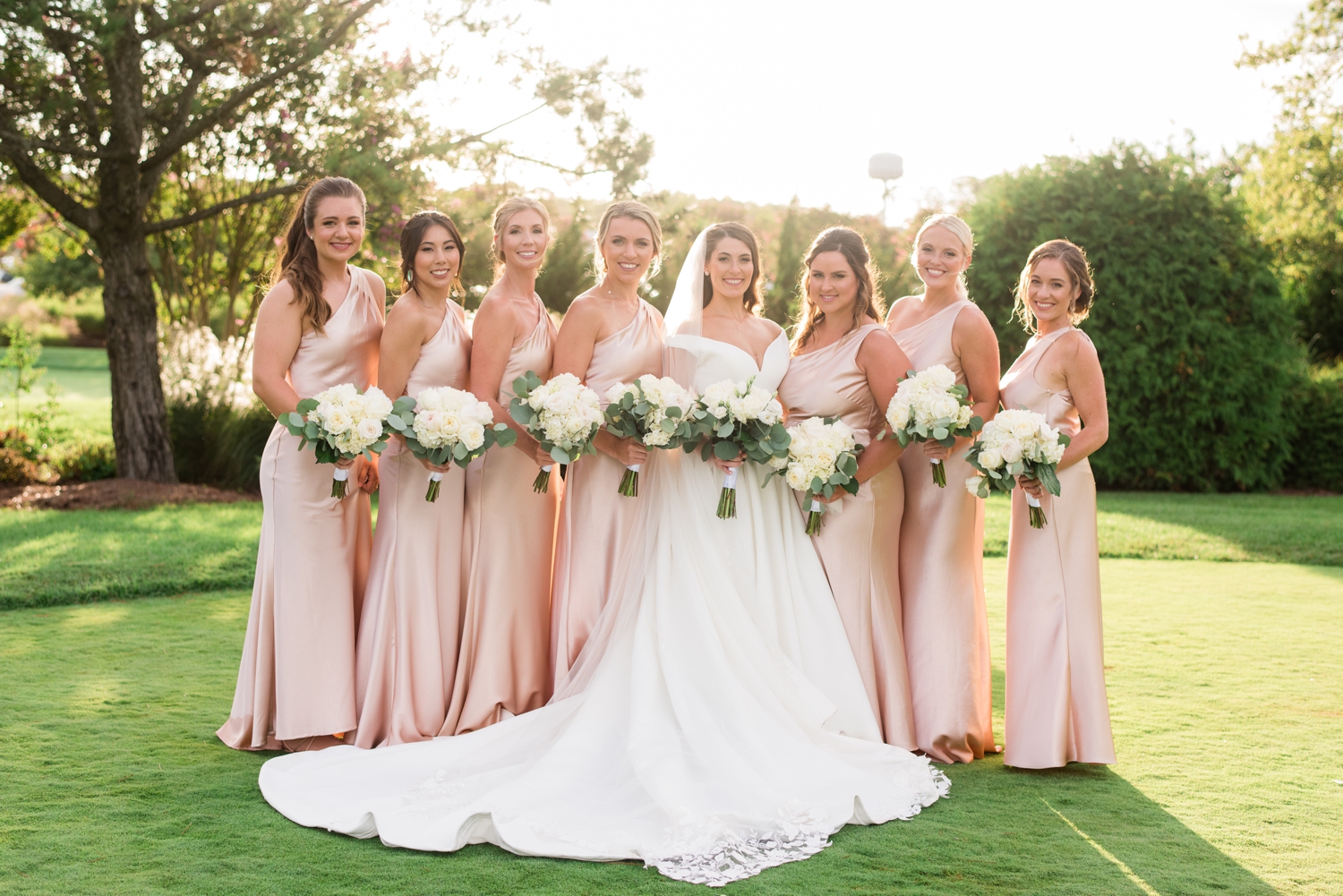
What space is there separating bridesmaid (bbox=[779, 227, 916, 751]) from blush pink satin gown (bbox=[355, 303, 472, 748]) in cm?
180

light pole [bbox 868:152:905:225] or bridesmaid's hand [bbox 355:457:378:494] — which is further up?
light pole [bbox 868:152:905:225]

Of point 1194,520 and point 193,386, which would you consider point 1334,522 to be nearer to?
point 1194,520

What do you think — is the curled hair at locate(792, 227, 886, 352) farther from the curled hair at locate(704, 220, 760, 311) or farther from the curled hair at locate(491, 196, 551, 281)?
the curled hair at locate(491, 196, 551, 281)

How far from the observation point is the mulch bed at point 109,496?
491 inches

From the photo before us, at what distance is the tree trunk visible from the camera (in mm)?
13172

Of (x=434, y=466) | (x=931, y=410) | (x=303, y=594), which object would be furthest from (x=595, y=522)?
(x=931, y=410)

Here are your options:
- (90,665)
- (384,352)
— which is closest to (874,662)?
(384,352)

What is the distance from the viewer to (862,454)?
208 inches

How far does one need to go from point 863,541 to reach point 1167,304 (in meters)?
11.9

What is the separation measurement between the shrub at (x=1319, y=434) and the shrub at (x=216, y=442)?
15.7m

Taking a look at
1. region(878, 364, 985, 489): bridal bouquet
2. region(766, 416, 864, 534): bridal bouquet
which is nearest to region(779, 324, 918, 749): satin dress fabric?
region(766, 416, 864, 534): bridal bouquet

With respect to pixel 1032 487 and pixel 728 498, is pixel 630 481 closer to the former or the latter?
pixel 728 498

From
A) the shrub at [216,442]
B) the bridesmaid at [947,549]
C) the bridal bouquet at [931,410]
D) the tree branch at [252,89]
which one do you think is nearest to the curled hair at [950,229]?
the bridesmaid at [947,549]

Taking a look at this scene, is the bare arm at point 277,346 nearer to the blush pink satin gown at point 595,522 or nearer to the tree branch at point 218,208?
the blush pink satin gown at point 595,522
